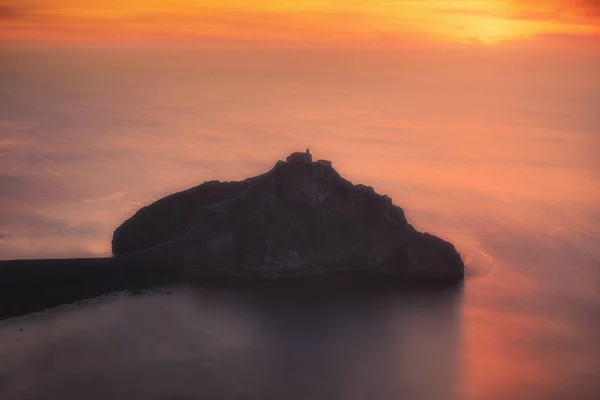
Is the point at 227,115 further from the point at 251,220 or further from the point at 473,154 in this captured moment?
the point at 251,220

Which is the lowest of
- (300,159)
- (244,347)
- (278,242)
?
(244,347)

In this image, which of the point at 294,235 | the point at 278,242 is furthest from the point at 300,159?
the point at 278,242

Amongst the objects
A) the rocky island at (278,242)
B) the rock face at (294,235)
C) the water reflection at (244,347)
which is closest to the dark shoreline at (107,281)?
the rocky island at (278,242)

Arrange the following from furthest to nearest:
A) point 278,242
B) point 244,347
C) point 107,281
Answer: point 278,242 → point 107,281 → point 244,347

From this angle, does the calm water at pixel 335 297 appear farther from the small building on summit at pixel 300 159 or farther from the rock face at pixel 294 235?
the small building on summit at pixel 300 159

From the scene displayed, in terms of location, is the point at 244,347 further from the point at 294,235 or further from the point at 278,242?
the point at 294,235

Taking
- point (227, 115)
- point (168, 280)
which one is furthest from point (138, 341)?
point (227, 115)
